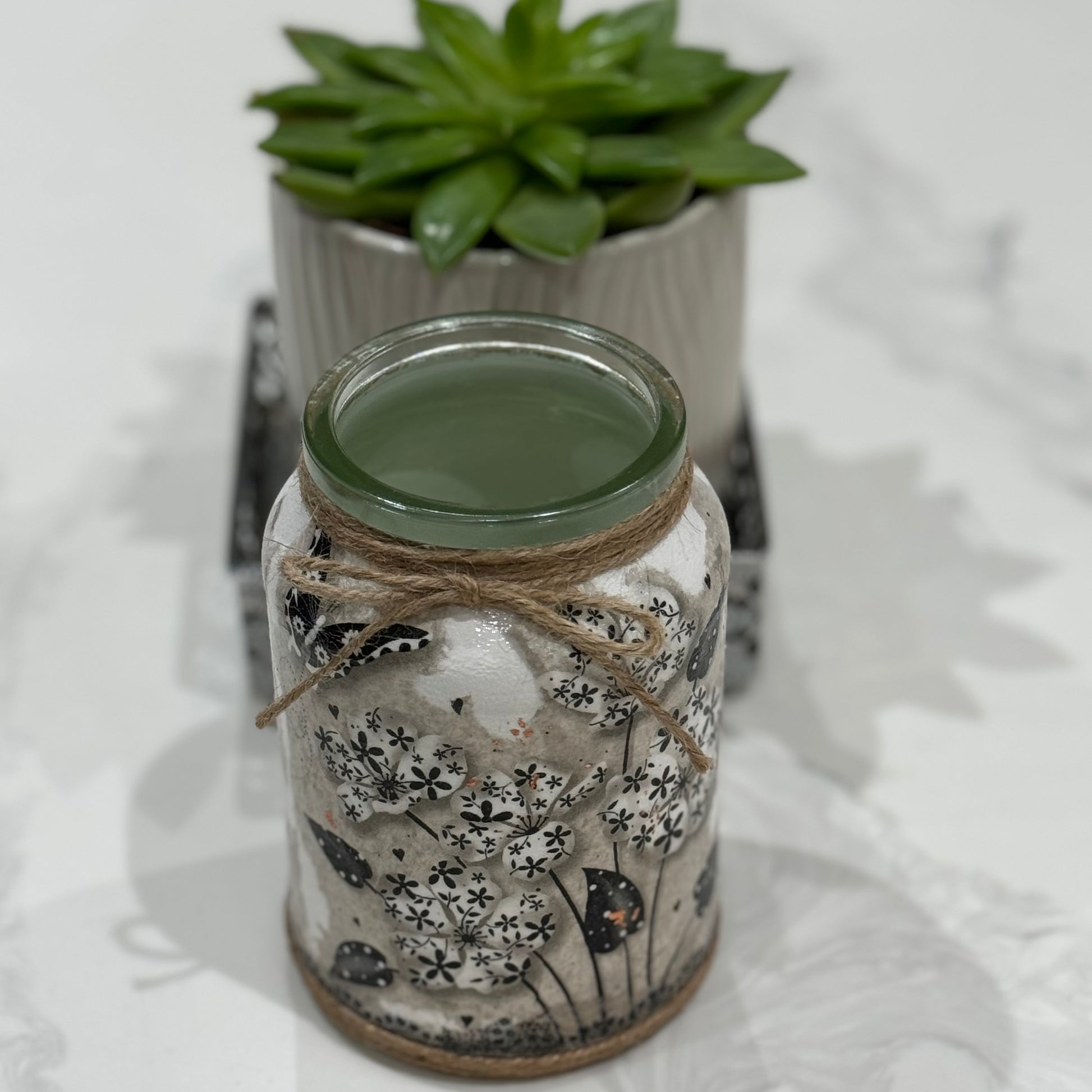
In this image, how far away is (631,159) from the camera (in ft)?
3.04

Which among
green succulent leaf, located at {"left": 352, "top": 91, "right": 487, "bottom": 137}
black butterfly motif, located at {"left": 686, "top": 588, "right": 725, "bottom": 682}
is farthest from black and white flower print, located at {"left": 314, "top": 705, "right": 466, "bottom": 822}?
green succulent leaf, located at {"left": 352, "top": 91, "right": 487, "bottom": 137}

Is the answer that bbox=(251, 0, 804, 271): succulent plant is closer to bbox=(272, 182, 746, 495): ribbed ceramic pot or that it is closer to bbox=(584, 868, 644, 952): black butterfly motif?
bbox=(272, 182, 746, 495): ribbed ceramic pot

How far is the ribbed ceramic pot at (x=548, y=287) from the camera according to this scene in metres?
0.93

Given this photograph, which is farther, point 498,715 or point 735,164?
point 735,164

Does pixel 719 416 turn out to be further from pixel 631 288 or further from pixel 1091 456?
pixel 1091 456

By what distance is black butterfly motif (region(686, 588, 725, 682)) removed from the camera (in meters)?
0.76

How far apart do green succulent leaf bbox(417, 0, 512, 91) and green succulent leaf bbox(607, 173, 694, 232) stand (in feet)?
0.38

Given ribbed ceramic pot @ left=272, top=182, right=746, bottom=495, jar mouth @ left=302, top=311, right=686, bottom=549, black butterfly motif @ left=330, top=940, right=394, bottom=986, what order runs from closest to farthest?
1. jar mouth @ left=302, top=311, right=686, bottom=549
2. black butterfly motif @ left=330, top=940, right=394, bottom=986
3. ribbed ceramic pot @ left=272, top=182, right=746, bottom=495

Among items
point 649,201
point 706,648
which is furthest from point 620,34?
point 706,648

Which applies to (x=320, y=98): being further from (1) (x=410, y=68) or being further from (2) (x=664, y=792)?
(2) (x=664, y=792)

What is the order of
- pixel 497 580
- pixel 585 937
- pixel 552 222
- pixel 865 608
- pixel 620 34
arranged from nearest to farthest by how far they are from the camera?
pixel 497 580 → pixel 585 937 → pixel 552 222 → pixel 620 34 → pixel 865 608

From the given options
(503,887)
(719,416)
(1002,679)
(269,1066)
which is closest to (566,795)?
(503,887)

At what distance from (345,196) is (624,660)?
34 cm

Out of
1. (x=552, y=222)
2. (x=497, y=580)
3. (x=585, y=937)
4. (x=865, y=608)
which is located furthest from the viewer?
(x=865, y=608)
